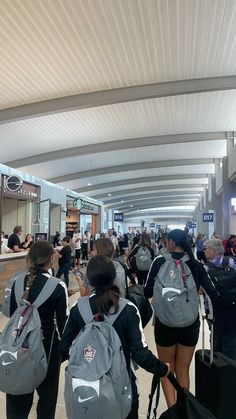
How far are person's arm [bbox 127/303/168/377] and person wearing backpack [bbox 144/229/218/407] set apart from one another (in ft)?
2.53

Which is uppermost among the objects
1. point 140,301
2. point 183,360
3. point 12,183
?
point 12,183

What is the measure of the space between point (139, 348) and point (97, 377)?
292mm

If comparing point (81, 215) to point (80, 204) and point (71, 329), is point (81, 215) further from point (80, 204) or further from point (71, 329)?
point (71, 329)

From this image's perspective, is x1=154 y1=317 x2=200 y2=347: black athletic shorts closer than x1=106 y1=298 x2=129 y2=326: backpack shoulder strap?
No

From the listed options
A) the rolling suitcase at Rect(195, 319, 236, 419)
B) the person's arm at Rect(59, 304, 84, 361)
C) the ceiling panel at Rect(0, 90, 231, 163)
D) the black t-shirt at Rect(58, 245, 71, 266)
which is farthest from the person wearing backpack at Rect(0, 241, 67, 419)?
the ceiling panel at Rect(0, 90, 231, 163)

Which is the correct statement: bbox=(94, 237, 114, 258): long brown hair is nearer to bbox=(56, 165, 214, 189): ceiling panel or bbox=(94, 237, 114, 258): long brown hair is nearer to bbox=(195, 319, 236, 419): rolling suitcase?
bbox=(195, 319, 236, 419): rolling suitcase

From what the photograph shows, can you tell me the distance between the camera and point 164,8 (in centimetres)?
585

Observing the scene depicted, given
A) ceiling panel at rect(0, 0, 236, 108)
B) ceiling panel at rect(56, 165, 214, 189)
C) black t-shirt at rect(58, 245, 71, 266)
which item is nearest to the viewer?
ceiling panel at rect(0, 0, 236, 108)

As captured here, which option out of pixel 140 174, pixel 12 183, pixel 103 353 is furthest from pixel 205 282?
pixel 140 174

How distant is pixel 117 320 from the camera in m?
1.64

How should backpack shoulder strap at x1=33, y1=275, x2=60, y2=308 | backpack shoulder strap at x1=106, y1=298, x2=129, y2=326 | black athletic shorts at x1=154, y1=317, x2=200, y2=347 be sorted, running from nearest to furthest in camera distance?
1. backpack shoulder strap at x1=106, y1=298, x2=129, y2=326
2. backpack shoulder strap at x1=33, y1=275, x2=60, y2=308
3. black athletic shorts at x1=154, y1=317, x2=200, y2=347

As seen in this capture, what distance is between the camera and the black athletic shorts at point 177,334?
2533mm

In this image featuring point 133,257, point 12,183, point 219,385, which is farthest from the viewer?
point 12,183

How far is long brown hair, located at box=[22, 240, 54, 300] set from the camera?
210 cm
